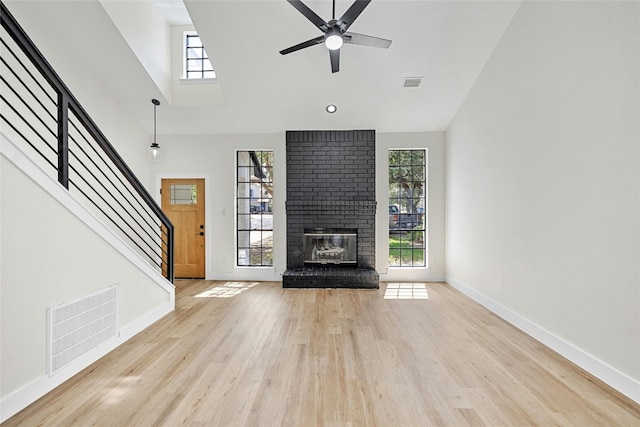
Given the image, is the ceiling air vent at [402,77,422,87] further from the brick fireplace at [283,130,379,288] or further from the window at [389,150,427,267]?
the window at [389,150,427,267]

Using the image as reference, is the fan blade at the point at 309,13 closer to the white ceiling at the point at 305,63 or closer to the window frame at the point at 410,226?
the white ceiling at the point at 305,63

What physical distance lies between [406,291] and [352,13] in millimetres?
3802

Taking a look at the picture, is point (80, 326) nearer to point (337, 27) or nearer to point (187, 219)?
point (337, 27)

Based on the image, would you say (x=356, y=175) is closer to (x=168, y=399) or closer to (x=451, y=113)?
(x=451, y=113)

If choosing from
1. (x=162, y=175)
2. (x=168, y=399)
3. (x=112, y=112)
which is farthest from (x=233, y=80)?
(x=168, y=399)

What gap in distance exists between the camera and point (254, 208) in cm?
605

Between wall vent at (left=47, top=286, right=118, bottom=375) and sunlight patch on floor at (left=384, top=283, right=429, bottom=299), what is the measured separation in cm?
336

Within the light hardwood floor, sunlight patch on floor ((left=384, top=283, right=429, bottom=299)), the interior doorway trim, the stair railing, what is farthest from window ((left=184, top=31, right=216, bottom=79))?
sunlight patch on floor ((left=384, top=283, right=429, bottom=299))

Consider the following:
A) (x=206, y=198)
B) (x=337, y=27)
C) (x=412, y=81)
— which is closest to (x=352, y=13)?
(x=337, y=27)

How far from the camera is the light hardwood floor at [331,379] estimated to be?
1961 mm

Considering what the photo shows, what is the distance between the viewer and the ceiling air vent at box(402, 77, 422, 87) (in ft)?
15.3

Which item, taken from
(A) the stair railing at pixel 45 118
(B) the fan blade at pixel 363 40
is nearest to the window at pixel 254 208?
(A) the stair railing at pixel 45 118

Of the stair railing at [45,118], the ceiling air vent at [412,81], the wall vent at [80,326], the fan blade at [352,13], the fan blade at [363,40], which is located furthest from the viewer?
the ceiling air vent at [412,81]

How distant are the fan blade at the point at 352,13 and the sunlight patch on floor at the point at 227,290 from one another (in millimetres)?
3692
